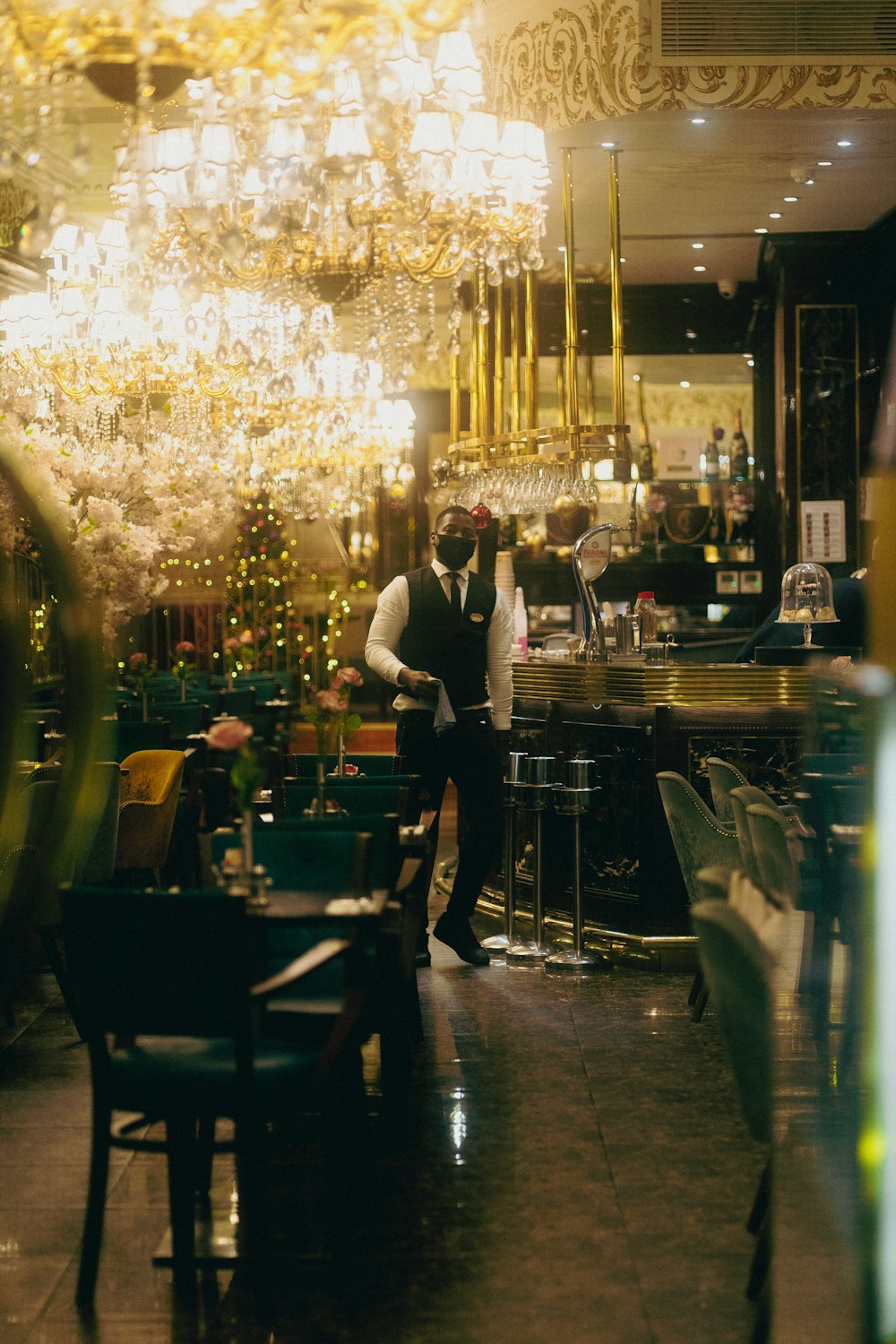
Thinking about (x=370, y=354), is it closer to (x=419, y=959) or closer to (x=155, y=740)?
(x=155, y=740)

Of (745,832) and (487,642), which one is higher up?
(487,642)

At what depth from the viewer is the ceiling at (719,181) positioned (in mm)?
6805

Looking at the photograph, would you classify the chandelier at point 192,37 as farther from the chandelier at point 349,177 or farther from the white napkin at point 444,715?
the white napkin at point 444,715

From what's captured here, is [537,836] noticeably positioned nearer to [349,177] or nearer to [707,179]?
[349,177]

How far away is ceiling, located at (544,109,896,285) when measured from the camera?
6805 millimetres

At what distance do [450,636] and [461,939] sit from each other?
1.25 m

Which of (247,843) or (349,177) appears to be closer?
(247,843)

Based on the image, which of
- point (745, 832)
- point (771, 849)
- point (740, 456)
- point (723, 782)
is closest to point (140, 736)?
point (723, 782)

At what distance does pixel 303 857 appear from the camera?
379cm

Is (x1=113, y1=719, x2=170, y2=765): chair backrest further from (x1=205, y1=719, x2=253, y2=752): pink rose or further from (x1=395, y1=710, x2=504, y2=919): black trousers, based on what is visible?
(x1=205, y1=719, x2=253, y2=752): pink rose

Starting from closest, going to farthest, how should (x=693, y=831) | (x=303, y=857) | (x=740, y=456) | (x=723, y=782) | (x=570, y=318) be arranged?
(x=303, y=857), (x=693, y=831), (x=723, y=782), (x=570, y=318), (x=740, y=456)

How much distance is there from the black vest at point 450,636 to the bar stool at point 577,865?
0.51 metres

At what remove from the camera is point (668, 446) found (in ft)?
35.0

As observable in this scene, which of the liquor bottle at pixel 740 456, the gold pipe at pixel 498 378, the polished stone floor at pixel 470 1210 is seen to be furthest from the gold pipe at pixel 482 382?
the polished stone floor at pixel 470 1210
